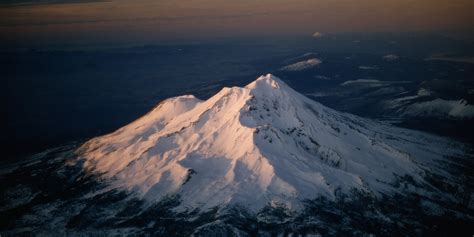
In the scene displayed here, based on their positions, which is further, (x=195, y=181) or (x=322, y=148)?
(x=322, y=148)

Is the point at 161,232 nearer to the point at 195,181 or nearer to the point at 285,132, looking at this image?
the point at 195,181

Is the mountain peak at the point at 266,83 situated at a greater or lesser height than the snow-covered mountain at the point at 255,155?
greater

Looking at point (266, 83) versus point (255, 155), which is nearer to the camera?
point (255, 155)

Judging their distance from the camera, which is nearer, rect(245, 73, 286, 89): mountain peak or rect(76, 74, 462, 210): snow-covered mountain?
rect(76, 74, 462, 210): snow-covered mountain

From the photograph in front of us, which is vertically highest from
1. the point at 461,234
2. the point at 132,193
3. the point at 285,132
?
the point at 285,132

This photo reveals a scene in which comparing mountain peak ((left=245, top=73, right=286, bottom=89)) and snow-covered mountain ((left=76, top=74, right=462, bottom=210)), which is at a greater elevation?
mountain peak ((left=245, top=73, right=286, bottom=89))

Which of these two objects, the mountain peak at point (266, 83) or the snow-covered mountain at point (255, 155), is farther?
the mountain peak at point (266, 83)

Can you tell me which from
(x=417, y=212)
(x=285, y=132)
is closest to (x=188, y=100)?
(x=285, y=132)

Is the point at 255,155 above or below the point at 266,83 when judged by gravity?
below
